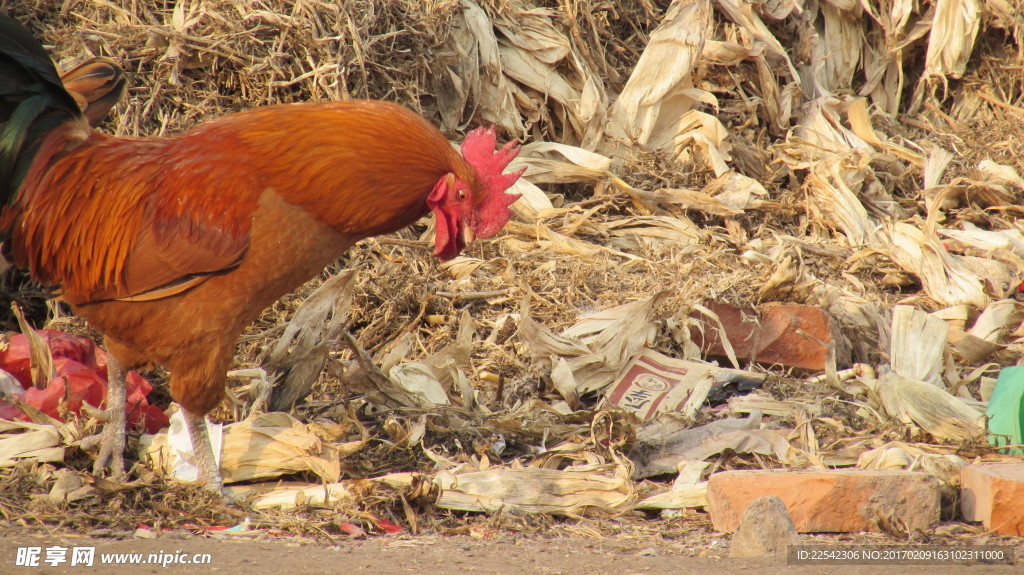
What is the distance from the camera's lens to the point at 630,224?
5.29 m

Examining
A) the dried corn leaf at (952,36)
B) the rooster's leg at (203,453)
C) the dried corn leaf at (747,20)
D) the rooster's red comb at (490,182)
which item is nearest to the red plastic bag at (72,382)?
the rooster's leg at (203,453)

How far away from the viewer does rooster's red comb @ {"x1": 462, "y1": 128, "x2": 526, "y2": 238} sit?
10.2ft

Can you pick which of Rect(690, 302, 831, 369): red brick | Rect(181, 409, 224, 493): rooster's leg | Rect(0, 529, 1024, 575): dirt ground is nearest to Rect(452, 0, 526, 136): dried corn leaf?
Rect(690, 302, 831, 369): red brick

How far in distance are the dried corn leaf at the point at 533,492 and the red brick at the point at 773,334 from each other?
1491 mm

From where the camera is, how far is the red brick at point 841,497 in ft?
9.03

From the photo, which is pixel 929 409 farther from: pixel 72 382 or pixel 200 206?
pixel 72 382

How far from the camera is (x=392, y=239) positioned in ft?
15.4

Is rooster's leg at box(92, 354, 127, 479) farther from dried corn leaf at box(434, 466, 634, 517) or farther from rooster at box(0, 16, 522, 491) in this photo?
dried corn leaf at box(434, 466, 634, 517)

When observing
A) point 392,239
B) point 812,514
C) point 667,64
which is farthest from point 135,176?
point 667,64

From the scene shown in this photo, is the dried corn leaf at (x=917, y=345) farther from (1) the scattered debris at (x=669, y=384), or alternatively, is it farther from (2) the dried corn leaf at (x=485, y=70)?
(2) the dried corn leaf at (x=485, y=70)

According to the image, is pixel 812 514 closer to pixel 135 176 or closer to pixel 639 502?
pixel 639 502

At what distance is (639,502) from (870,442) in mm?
1095

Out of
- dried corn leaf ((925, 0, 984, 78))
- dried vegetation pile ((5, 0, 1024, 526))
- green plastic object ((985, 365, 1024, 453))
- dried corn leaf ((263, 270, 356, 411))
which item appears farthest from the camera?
dried corn leaf ((925, 0, 984, 78))

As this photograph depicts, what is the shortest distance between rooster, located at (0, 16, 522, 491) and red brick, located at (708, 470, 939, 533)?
1.24 meters
